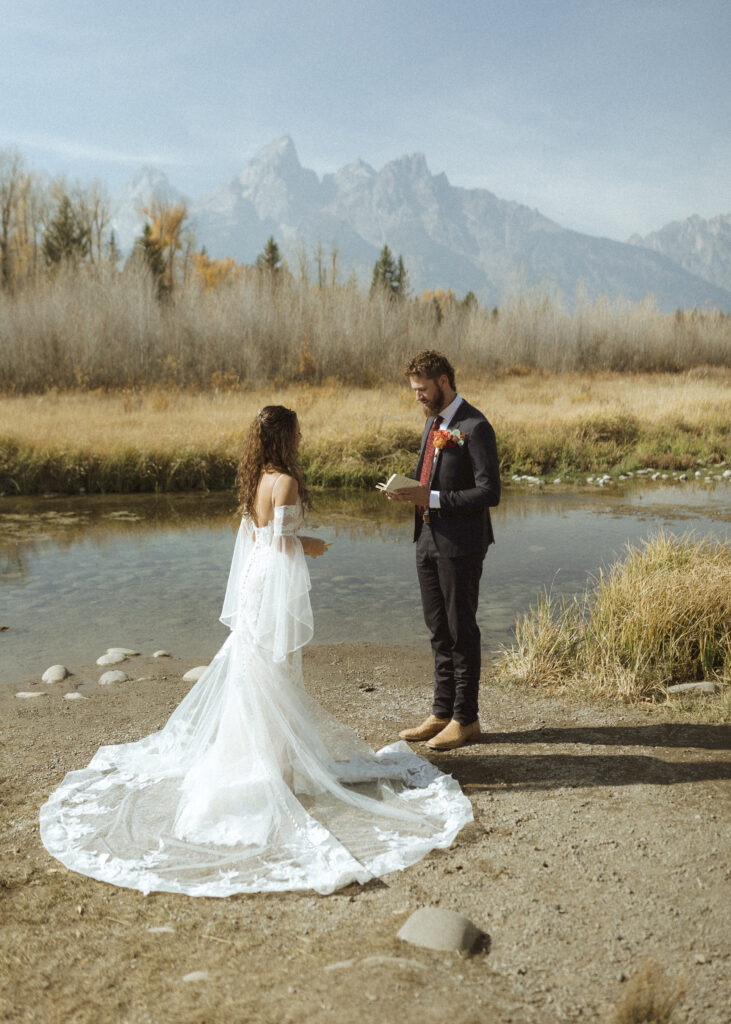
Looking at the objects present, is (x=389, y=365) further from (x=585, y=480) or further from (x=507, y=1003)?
(x=507, y=1003)

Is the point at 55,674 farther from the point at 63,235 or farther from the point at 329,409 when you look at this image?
the point at 63,235

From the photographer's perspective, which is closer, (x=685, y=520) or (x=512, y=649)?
(x=512, y=649)

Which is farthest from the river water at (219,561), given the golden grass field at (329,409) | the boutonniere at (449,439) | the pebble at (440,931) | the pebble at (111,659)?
the pebble at (440,931)

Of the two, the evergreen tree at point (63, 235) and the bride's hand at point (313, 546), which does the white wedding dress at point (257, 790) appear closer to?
the bride's hand at point (313, 546)

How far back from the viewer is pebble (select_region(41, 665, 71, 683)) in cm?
639

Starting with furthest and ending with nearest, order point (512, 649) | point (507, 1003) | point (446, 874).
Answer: point (512, 649)
point (446, 874)
point (507, 1003)

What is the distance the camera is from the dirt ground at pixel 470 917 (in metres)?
2.54

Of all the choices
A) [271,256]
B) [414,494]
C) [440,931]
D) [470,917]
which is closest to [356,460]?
[414,494]

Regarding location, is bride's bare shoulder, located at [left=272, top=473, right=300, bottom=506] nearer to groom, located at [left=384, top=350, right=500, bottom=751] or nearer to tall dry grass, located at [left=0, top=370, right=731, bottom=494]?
groom, located at [left=384, top=350, right=500, bottom=751]

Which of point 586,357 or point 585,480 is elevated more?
point 586,357

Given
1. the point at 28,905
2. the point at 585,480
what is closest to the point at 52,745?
the point at 28,905

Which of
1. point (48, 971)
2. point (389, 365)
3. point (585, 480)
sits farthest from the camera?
point (389, 365)

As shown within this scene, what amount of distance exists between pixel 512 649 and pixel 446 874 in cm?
319

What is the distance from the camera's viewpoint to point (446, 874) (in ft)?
11.2
